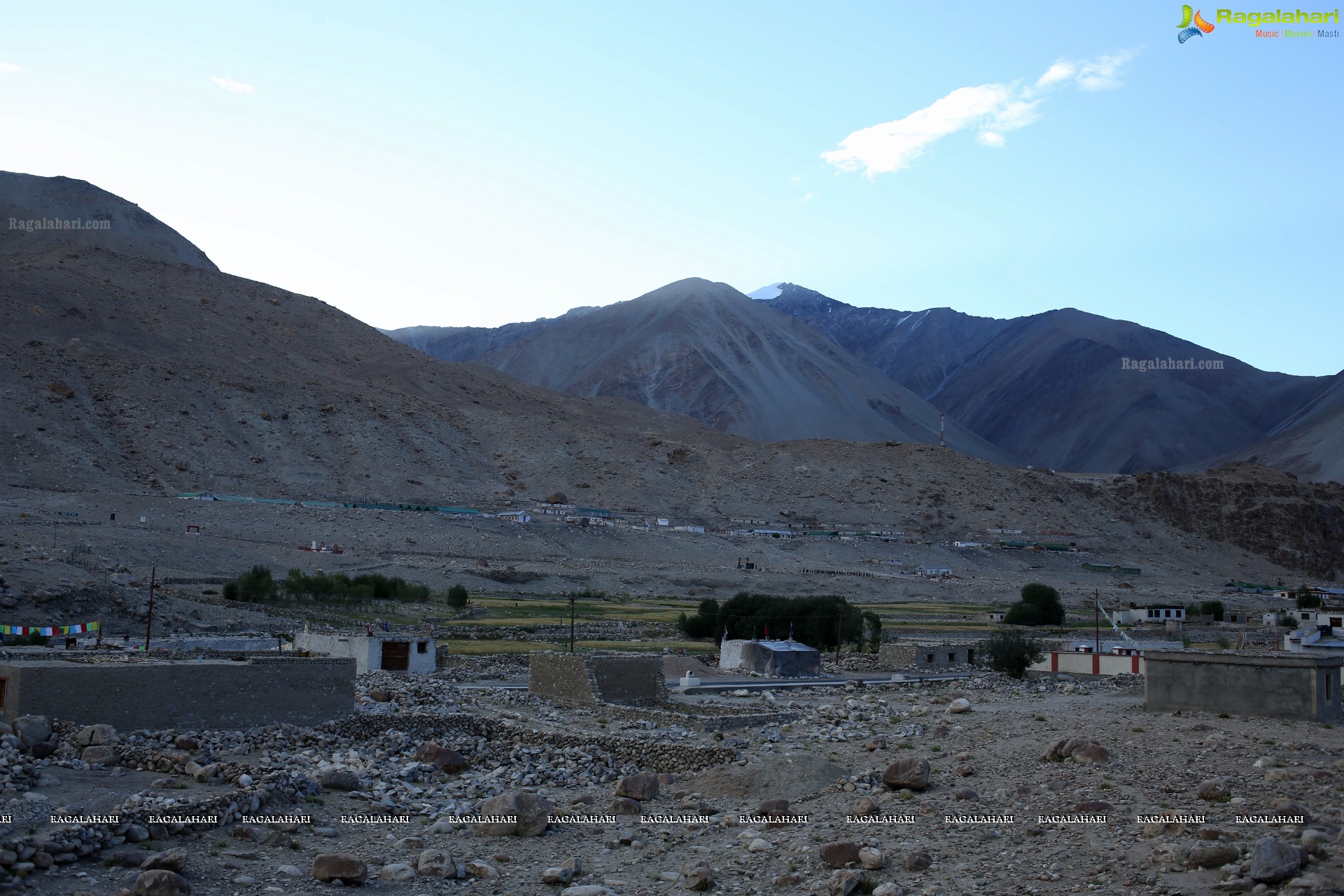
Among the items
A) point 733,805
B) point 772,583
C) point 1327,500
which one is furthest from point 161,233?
point 733,805

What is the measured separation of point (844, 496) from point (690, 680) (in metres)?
82.3

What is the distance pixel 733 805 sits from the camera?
16719mm

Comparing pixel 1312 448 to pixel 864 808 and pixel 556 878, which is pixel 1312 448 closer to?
pixel 864 808

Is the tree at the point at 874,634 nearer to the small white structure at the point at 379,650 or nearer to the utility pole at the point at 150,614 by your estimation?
the small white structure at the point at 379,650

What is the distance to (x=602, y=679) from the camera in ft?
84.2

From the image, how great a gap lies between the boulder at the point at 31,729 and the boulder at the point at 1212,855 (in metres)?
14.2

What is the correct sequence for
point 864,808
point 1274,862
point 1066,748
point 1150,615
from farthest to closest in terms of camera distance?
point 1150,615 < point 1066,748 < point 864,808 < point 1274,862

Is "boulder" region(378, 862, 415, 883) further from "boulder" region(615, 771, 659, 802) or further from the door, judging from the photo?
the door

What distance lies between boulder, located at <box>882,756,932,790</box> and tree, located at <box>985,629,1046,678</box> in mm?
17957

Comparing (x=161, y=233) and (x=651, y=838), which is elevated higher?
(x=161, y=233)

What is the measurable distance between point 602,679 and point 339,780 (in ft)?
29.8

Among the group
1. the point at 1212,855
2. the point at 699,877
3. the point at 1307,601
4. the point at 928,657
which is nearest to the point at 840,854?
the point at 699,877

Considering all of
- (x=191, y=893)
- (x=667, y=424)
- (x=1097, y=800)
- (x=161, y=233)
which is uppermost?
(x=161, y=233)

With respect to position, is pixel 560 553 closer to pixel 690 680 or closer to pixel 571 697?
pixel 690 680
